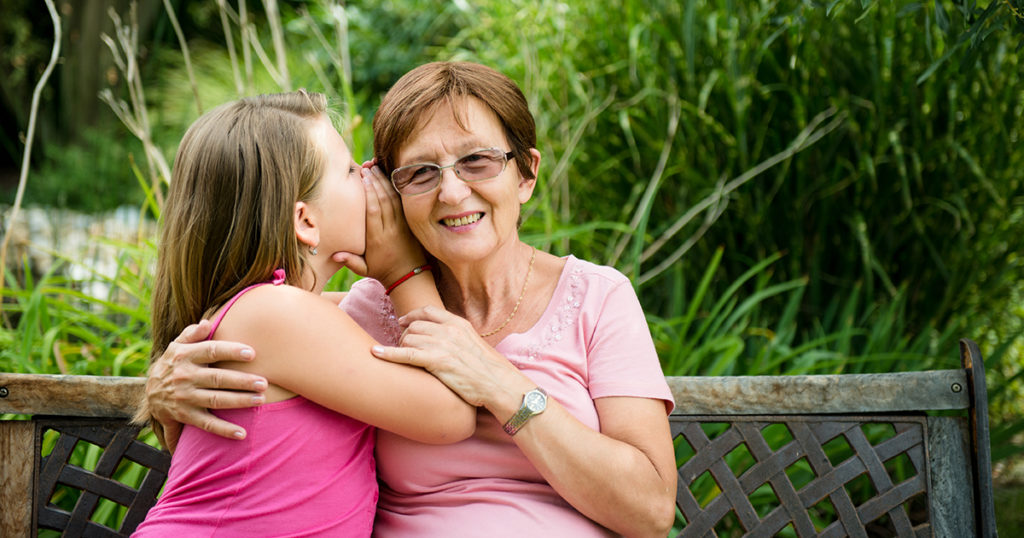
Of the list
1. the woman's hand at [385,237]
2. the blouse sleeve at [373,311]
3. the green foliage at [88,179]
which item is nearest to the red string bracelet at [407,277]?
the woman's hand at [385,237]

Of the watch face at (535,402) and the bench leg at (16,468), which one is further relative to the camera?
the bench leg at (16,468)

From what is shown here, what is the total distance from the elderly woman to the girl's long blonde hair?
0.14 metres

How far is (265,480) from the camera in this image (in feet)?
5.37

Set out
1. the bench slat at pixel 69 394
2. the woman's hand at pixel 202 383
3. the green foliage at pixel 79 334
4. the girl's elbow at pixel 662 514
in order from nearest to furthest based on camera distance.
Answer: the woman's hand at pixel 202 383 < the girl's elbow at pixel 662 514 < the bench slat at pixel 69 394 < the green foliage at pixel 79 334

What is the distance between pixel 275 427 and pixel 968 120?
2.88 m

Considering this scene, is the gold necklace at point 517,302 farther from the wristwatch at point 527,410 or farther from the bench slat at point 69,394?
the bench slat at point 69,394

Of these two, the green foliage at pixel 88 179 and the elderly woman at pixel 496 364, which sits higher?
the elderly woman at pixel 496 364

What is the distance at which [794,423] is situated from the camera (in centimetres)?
210

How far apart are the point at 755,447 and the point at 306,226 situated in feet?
4.02

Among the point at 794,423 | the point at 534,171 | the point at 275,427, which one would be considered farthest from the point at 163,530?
the point at 794,423

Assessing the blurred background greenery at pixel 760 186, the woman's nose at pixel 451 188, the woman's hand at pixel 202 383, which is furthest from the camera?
the blurred background greenery at pixel 760 186

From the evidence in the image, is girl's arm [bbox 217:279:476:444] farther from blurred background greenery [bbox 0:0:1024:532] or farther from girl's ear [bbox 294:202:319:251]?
blurred background greenery [bbox 0:0:1024:532]

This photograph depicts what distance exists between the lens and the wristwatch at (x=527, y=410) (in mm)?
1689

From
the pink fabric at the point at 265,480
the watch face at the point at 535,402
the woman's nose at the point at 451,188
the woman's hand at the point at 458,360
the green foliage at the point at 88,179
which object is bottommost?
the green foliage at the point at 88,179
